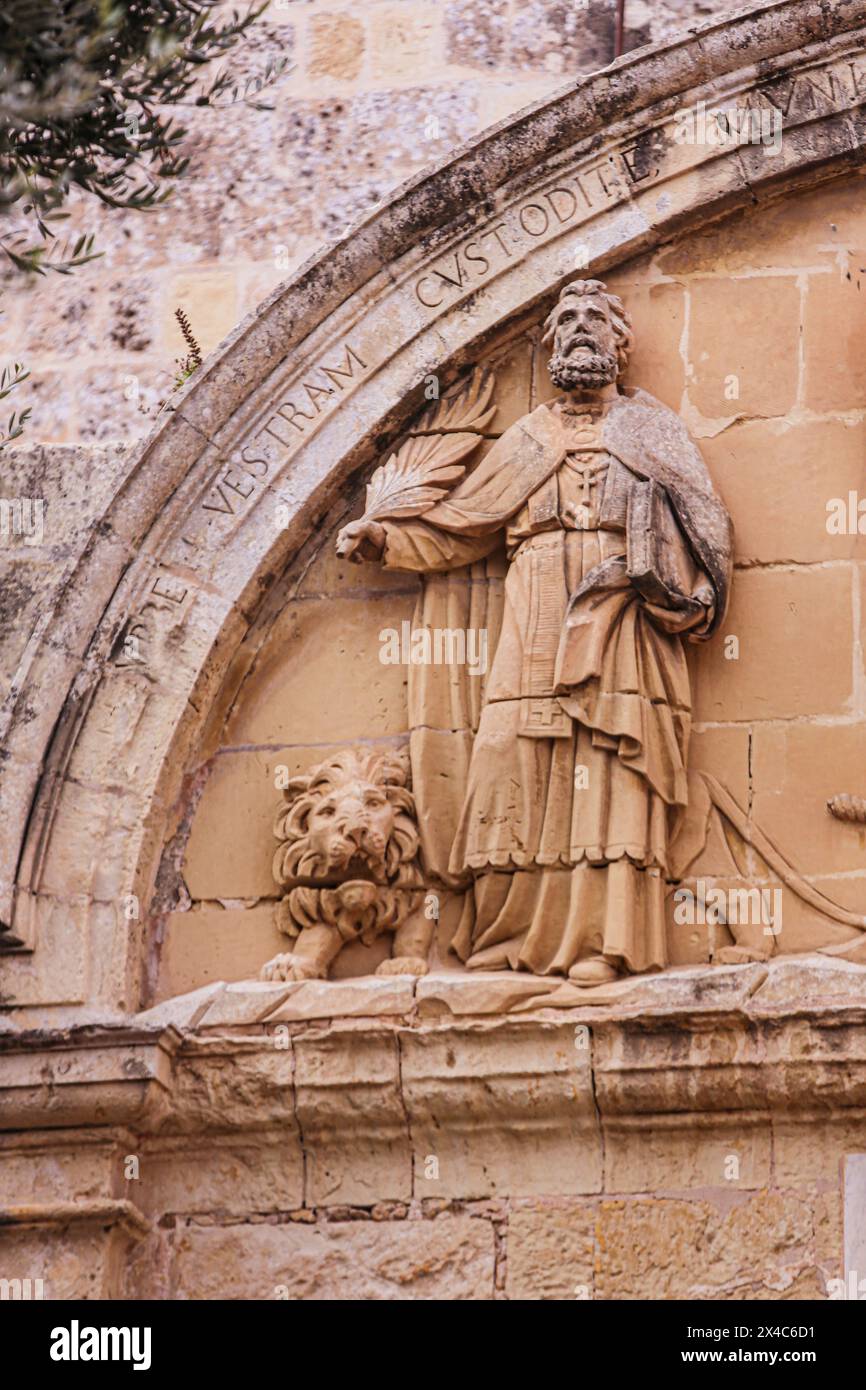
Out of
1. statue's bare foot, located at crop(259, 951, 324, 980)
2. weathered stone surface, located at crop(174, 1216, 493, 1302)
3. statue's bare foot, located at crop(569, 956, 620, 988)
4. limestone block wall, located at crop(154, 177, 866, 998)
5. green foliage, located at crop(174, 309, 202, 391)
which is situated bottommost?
weathered stone surface, located at crop(174, 1216, 493, 1302)

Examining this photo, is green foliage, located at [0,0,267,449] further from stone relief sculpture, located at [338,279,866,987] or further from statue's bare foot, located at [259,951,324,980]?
statue's bare foot, located at [259,951,324,980]

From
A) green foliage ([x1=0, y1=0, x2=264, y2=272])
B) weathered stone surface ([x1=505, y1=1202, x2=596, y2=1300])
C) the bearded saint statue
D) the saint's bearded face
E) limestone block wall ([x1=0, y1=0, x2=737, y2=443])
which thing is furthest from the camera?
limestone block wall ([x1=0, y1=0, x2=737, y2=443])

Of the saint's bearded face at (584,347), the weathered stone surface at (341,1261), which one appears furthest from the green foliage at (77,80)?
the weathered stone surface at (341,1261)

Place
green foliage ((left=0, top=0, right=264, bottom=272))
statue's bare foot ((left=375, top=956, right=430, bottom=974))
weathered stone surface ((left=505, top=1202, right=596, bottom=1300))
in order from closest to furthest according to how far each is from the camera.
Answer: green foliage ((left=0, top=0, right=264, bottom=272)) < weathered stone surface ((left=505, top=1202, right=596, bottom=1300)) < statue's bare foot ((left=375, top=956, right=430, bottom=974))

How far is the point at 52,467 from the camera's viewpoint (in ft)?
Result: 27.4

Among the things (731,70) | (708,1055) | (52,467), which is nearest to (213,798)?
(52,467)

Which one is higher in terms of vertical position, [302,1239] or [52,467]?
[52,467]

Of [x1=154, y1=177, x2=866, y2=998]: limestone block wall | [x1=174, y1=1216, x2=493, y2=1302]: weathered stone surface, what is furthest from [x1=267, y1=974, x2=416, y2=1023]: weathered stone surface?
[x1=174, y1=1216, x2=493, y2=1302]: weathered stone surface

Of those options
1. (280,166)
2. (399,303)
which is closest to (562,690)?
(399,303)

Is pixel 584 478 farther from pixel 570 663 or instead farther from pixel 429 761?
pixel 429 761

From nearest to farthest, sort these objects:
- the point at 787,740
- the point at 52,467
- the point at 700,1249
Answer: the point at 700,1249, the point at 787,740, the point at 52,467

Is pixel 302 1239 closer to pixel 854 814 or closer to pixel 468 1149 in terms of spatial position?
pixel 468 1149

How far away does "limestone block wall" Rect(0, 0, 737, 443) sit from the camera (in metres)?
9.21

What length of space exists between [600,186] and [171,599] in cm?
171
